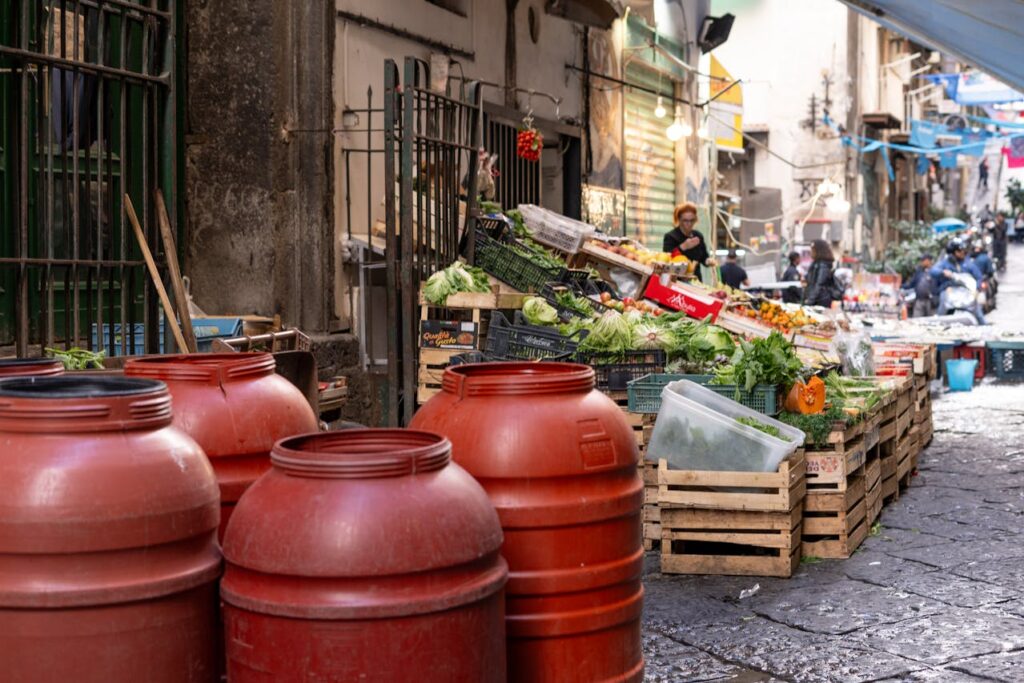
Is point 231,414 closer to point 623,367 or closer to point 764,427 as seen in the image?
point 764,427

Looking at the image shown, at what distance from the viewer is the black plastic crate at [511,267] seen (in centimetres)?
1012

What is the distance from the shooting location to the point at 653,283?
11391 millimetres

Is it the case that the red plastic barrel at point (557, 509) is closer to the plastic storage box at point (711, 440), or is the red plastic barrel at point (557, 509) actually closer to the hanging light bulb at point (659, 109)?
the plastic storage box at point (711, 440)

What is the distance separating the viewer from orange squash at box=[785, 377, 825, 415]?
289 inches

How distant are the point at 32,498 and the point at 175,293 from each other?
15.2 feet

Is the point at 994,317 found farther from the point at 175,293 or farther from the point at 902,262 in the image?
the point at 175,293

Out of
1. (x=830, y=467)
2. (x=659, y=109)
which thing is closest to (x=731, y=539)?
(x=830, y=467)

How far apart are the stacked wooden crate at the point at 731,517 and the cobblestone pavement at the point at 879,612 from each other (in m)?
0.10

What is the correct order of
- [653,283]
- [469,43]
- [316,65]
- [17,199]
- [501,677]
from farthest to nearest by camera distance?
1. [469,43]
2. [653,283]
3. [316,65]
4. [17,199]
5. [501,677]

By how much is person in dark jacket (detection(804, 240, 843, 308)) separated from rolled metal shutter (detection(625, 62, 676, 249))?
2.35 metres

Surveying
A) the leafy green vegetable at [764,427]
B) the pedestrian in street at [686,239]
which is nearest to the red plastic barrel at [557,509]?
the leafy green vegetable at [764,427]

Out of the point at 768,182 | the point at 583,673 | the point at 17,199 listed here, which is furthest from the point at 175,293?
the point at 768,182

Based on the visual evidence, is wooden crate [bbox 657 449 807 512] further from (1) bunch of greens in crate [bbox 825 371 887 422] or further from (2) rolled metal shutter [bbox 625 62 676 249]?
(2) rolled metal shutter [bbox 625 62 676 249]

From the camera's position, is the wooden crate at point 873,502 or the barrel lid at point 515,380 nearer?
the barrel lid at point 515,380
